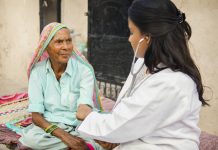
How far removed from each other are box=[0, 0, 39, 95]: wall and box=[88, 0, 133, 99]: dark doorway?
1.57m

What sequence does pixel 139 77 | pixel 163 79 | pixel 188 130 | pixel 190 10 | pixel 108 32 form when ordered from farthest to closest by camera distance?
1. pixel 108 32
2. pixel 190 10
3. pixel 139 77
4. pixel 188 130
5. pixel 163 79

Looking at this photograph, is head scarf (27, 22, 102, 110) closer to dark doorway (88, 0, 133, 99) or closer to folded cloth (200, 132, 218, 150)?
folded cloth (200, 132, 218, 150)

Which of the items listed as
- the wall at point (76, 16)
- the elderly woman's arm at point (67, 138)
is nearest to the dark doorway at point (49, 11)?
the wall at point (76, 16)

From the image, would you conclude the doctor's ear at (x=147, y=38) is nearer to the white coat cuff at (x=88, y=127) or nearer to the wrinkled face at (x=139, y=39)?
the wrinkled face at (x=139, y=39)

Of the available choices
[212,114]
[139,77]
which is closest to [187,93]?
[139,77]

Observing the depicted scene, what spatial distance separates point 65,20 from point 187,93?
4.05 meters

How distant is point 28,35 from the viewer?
18.9 feet

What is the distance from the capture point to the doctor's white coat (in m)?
1.54

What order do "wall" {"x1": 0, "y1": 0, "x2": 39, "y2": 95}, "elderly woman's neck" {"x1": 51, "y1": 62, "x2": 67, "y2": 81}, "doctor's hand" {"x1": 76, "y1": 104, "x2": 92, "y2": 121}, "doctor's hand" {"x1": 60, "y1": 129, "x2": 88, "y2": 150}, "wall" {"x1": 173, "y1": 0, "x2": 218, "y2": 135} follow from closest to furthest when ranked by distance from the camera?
"doctor's hand" {"x1": 76, "y1": 104, "x2": 92, "y2": 121}, "doctor's hand" {"x1": 60, "y1": 129, "x2": 88, "y2": 150}, "elderly woman's neck" {"x1": 51, "y1": 62, "x2": 67, "y2": 81}, "wall" {"x1": 173, "y1": 0, "x2": 218, "y2": 135}, "wall" {"x1": 0, "y1": 0, "x2": 39, "y2": 95}

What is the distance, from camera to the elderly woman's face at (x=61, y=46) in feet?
8.12

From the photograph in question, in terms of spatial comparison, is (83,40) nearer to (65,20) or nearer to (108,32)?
(65,20)

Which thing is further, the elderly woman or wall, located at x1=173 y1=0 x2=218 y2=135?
wall, located at x1=173 y1=0 x2=218 y2=135

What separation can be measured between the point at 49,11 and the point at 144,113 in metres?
4.36

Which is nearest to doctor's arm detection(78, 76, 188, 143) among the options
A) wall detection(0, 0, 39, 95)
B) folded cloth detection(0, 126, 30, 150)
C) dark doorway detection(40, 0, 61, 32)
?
folded cloth detection(0, 126, 30, 150)
